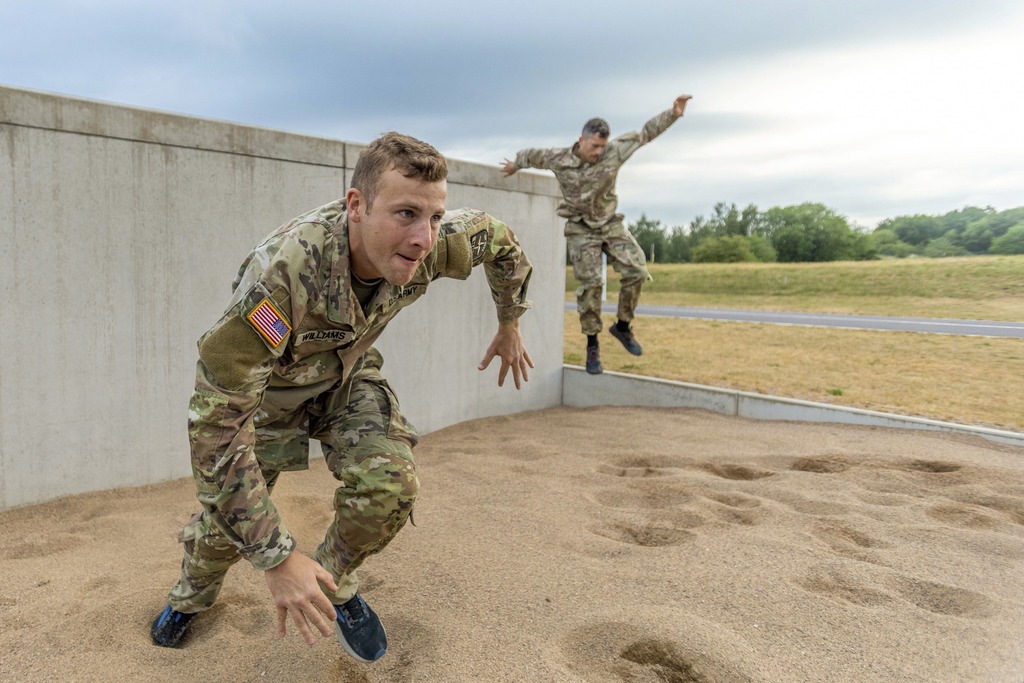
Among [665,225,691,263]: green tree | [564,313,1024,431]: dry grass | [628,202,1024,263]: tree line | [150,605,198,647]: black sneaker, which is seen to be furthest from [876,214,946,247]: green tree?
[665,225,691,263]: green tree

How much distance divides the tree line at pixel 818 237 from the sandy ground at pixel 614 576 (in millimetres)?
7196

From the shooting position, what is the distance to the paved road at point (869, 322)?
36.8ft

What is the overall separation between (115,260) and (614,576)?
3.03 metres

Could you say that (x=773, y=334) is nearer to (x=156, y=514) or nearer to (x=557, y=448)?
(x=557, y=448)

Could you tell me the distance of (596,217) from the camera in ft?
20.1

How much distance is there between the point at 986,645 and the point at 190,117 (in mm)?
4348

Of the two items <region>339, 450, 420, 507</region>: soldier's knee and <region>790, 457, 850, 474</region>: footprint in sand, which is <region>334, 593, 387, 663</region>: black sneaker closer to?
<region>339, 450, 420, 507</region>: soldier's knee

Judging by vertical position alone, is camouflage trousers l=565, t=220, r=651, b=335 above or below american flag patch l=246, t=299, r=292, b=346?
above

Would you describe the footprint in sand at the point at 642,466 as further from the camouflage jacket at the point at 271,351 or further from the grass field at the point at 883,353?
the camouflage jacket at the point at 271,351

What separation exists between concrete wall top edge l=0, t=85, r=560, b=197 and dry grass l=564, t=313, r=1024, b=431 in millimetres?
3873

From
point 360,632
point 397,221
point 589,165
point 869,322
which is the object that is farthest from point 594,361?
point 869,322

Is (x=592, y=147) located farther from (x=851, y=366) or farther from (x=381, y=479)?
(x=381, y=479)

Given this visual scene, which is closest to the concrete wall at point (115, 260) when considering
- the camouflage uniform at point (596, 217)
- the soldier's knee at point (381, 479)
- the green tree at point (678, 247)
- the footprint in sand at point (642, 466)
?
the camouflage uniform at point (596, 217)

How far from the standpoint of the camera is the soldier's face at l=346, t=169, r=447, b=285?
2000mm
